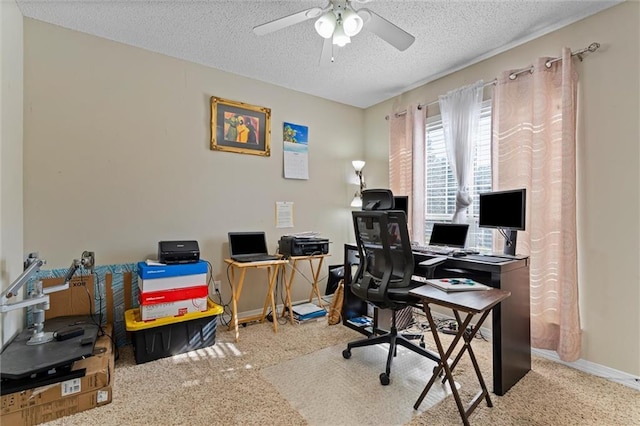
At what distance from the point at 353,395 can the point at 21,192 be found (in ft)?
8.85

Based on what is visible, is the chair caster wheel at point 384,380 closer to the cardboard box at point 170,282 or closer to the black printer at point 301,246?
the black printer at point 301,246

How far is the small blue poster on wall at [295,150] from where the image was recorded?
349 cm

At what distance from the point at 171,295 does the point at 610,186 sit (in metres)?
3.30

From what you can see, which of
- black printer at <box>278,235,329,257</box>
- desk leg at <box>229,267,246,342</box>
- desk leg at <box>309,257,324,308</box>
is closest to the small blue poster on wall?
black printer at <box>278,235,329,257</box>

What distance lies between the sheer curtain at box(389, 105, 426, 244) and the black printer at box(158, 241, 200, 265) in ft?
7.47

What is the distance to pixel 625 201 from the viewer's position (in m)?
2.01

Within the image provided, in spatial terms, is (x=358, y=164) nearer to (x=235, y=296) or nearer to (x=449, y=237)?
(x=449, y=237)

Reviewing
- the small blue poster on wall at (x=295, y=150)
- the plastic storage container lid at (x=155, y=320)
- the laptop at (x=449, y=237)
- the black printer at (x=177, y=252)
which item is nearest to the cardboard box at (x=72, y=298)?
the plastic storage container lid at (x=155, y=320)

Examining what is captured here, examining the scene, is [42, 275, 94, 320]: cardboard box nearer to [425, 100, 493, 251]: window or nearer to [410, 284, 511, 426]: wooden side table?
[410, 284, 511, 426]: wooden side table

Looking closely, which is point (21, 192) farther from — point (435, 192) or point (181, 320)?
point (435, 192)

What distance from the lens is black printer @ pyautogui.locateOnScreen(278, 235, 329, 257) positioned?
3.09 meters

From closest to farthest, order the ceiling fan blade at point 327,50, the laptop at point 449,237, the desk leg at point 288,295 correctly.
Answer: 1. the ceiling fan blade at point 327,50
2. the laptop at point 449,237
3. the desk leg at point 288,295

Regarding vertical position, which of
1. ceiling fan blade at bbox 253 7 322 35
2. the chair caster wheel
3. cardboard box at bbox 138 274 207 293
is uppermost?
ceiling fan blade at bbox 253 7 322 35

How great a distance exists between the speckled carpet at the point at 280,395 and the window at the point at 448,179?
1067 millimetres
